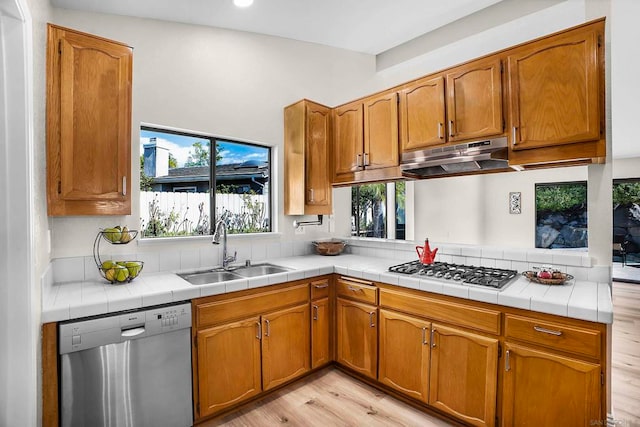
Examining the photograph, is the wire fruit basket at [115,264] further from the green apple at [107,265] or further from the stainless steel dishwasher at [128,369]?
the stainless steel dishwasher at [128,369]

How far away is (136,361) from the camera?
1.76 meters

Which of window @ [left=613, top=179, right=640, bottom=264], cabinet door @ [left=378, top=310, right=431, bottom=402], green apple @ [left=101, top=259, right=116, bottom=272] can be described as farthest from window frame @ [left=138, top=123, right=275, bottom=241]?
window @ [left=613, top=179, right=640, bottom=264]

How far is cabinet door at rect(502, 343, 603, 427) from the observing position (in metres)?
1.55

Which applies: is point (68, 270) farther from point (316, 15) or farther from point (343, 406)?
point (316, 15)

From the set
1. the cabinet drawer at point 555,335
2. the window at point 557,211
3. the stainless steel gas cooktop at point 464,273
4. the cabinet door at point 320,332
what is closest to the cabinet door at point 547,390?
the cabinet drawer at point 555,335

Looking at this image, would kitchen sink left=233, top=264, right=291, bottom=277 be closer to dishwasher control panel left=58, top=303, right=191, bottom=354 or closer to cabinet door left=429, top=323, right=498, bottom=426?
dishwasher control panel left=58, top=303, right=191, bottom=354

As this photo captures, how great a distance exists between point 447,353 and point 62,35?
9.62 feet

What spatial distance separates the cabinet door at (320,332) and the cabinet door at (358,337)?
0.10 metres

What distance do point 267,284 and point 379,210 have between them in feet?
9.56

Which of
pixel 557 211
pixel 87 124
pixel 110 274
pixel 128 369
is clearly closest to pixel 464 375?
pixel 128 369

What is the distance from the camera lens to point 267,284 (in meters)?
2.31

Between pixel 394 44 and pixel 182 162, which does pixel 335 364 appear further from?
pixel 394 44

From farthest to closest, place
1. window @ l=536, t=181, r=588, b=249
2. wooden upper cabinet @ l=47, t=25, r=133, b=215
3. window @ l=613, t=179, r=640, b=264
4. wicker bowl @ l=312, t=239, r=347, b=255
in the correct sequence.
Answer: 1. window @ l=613, t=179, r=640, b=264
2. window @ l=536, t=181, r=588, b=249
3. wicker bowl @ l=312, t=239, r=347, b=255
4. wooden upper cabinet @ l=47, t=25, r=133, b=215

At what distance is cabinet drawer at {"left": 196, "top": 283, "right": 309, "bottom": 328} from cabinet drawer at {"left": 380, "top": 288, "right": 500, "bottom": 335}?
647mm
